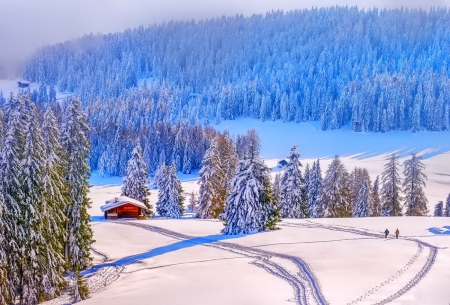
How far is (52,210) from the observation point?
29094 mm

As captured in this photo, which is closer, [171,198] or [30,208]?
[30,208]

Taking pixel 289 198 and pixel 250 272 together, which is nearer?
pixel 250 272

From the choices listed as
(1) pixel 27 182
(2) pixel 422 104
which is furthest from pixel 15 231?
(2) pixel 422 104

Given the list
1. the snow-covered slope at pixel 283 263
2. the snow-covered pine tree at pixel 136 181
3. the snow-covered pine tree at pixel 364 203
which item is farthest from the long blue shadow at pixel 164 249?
the snow-covered pine tree at pixel 364 203

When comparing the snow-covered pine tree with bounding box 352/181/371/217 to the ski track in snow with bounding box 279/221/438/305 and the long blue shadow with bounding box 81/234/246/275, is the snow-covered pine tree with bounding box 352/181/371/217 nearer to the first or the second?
the ski track in snow with bounding box 279/221/438/305

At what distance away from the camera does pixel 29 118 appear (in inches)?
1052

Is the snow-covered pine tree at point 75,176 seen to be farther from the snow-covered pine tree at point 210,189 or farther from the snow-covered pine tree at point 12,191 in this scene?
the snow-covered pine tree at point 210,189

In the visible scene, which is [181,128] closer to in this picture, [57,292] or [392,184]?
[392,184]

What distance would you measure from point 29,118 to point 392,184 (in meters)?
49.1

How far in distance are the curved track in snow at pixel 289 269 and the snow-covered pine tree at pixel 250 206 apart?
12.2 feet

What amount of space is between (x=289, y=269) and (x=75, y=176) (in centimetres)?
1630

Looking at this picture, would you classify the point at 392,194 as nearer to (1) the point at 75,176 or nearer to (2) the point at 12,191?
(1) the point at 75,176

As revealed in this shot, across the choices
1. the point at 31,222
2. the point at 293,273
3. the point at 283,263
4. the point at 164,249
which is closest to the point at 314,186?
the point at 164,249

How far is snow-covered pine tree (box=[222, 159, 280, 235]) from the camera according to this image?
144 feet
